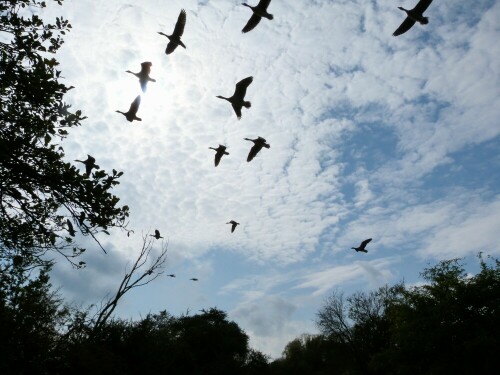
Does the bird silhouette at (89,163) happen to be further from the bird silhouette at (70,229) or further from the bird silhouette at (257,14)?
the bird silhouette at (257,14)

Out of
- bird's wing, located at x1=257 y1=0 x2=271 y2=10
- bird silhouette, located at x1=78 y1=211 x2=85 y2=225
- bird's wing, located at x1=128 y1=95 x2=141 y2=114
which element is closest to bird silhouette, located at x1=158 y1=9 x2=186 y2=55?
bird's wing, located at x1=128 y1=95 x2=141 y2=114

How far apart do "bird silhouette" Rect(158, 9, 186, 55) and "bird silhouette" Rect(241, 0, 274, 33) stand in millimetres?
1690

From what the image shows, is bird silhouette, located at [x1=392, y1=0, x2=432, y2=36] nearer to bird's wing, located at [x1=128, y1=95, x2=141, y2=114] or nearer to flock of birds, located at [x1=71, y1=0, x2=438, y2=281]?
flock of birds, located at [x1=71, y1=0, x2=438, y2=281]

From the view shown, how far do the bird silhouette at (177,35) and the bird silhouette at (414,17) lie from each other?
528cm

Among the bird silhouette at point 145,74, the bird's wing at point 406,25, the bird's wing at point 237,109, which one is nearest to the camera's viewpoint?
the bird's wing at point 406,25

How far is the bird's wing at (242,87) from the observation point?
970cm

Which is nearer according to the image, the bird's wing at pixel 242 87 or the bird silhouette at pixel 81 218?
the bird silhouette at pixel 81 218

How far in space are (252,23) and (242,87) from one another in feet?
5.69

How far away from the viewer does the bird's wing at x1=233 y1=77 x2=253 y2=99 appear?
9.70 metres

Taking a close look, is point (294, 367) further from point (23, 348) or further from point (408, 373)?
point (23, 348)

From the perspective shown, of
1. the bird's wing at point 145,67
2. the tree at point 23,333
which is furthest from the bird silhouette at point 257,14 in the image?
the tree at point 23,333

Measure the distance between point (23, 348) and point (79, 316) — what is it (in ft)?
23.8

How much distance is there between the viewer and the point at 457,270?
1211 inches

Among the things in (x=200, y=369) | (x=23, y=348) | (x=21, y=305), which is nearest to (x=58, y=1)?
(x=21, y=305)
